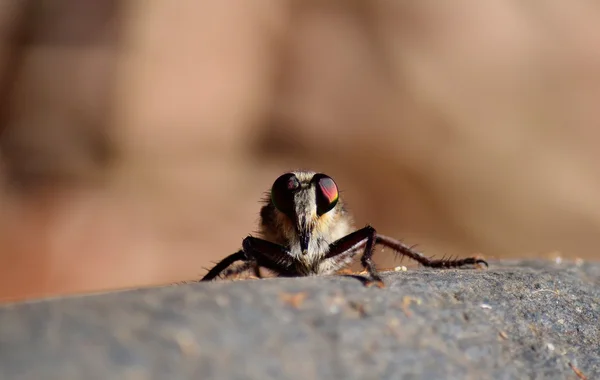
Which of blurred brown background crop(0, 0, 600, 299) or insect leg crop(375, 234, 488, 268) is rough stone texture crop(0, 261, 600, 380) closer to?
insect leg crop(375, 234, 488, 268)

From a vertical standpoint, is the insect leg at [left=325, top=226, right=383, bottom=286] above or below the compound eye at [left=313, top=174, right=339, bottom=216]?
below

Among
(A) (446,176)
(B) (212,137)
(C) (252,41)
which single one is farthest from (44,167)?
(A) (446,176)

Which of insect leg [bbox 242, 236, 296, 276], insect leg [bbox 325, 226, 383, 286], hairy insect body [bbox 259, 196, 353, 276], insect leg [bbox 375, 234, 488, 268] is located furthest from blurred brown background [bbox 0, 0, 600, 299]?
insect leg [bbox 325, 226, 383, 286]

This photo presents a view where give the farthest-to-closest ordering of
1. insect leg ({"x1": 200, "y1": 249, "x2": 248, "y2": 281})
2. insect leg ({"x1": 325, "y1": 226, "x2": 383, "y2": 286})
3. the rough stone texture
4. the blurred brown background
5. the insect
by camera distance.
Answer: the blurred brown background
insect leg ({"x1": 200, "y1": 249, "x2": 248, "y2": 281})
the insect
insect leg ({"x1": 325, "y1": 226, "x2": 383, "y2": 286})
the rough stone texture

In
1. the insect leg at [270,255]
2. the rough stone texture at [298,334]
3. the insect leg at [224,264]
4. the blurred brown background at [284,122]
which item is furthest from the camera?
the blurred brown background at [284,122]

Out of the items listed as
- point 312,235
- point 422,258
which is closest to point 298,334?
point 312,235

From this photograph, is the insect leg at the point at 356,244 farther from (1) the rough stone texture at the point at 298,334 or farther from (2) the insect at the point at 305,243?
(1) the rough stone texture at the point at 298,334

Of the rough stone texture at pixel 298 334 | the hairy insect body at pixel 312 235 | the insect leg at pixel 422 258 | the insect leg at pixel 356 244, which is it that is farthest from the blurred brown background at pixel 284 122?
the rough stone texture at pixel 298 334

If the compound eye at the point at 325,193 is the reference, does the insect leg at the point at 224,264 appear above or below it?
below
